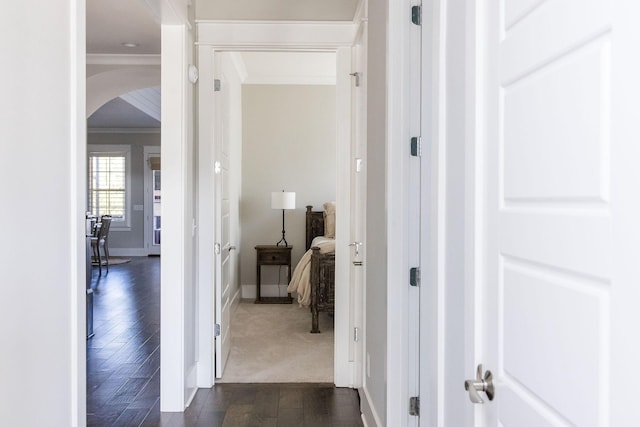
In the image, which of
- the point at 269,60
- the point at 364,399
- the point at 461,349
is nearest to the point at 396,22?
the point at 461,349

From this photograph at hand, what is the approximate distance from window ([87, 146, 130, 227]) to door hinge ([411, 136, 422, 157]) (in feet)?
34.9

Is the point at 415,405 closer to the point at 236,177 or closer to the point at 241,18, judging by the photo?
the point at 241,18

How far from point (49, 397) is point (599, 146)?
4.96 ft

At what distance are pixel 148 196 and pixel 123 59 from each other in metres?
6.86

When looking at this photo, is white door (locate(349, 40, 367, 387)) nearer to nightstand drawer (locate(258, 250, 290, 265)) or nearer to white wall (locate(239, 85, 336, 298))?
nightstand drawer (locate(258, 250, 290, 265))

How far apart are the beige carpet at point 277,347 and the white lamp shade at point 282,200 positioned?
1.25m

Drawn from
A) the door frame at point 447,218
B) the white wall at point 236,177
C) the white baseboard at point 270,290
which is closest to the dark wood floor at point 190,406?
the white wall at point 236,177

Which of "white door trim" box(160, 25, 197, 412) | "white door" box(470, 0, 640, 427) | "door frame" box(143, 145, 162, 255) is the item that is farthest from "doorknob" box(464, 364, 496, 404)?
"door frame" box(143, 145, 162, 255)

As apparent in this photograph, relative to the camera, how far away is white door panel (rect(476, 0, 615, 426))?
2.40 feet

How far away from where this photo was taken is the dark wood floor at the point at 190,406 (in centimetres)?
305

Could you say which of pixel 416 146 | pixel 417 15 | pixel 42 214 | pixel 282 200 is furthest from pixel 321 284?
pixel 42 214

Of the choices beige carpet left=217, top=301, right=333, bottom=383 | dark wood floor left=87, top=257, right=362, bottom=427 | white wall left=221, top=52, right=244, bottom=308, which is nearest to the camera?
dark wood floor left=87, top=257, right=362, bottom=427

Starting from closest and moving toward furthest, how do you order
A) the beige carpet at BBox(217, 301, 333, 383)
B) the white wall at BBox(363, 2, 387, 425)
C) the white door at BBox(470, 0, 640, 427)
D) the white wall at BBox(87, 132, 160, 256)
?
the white door at BBox(470, 0, 640, 427)
the white wall at BBox(363, 2, 387, 425)
the beige carpet at BBox(217, 301, 333, 383)
the white wall at BBox(87, 132, 160, 256)

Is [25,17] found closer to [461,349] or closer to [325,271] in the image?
[461,349]
